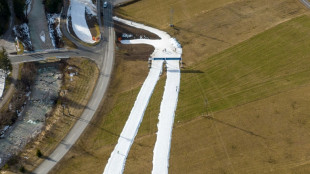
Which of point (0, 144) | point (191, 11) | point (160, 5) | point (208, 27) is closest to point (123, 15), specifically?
point (160, 5)

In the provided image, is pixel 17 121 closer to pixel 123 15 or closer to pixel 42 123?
pixel 42 123

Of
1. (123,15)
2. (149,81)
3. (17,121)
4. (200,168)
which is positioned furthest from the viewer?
(123,15)

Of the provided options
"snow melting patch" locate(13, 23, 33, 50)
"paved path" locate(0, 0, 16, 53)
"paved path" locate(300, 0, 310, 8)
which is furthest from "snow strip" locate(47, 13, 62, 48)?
"paved path" locate(300, 0, 310, 8)

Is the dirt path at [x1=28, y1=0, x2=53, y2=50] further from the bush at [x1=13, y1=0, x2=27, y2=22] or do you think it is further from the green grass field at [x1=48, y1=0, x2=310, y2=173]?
the green grass field at [x1=48, y1=0, x2=310, y2=173]

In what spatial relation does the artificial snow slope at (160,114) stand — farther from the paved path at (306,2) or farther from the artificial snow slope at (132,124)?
the paved path at (306,2)

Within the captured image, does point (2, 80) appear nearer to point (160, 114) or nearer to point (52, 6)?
point (52, 6)

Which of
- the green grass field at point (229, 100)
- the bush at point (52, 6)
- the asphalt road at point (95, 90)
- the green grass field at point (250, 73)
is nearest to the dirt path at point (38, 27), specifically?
the bush at point (52, 6)
